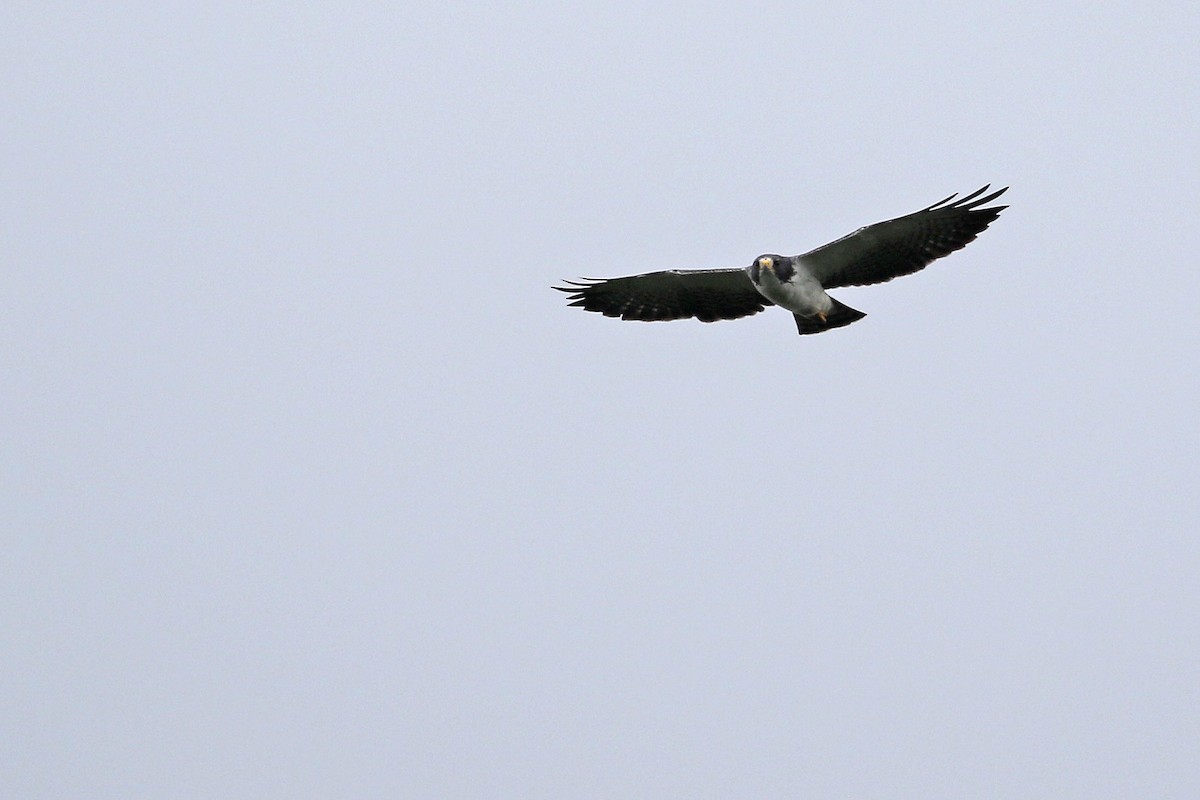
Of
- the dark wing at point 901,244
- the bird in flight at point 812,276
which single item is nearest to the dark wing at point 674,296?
the bird in flight at point 812,276

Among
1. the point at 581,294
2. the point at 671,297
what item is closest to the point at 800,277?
the point at 671,297

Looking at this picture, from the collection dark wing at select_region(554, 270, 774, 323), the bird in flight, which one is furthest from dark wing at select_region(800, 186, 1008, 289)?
dark wing at select_region(554, 270, 774, 323)

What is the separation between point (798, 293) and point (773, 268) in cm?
49

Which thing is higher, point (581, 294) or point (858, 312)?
point (581, 294)

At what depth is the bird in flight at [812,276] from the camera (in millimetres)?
16516

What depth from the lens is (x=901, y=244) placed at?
16.9 metres

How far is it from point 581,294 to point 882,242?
400 cm

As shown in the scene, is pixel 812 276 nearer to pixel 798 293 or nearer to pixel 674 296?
pixel 798 293

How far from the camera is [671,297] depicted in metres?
18.3

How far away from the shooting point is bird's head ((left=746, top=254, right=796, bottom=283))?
16.4 metres

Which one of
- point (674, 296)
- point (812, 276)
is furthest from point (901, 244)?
point (674, 296)

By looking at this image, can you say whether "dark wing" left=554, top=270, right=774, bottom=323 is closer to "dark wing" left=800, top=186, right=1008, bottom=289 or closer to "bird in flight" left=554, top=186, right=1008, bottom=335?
"bird in flight" left=554, top=186, right=1008, bottom=335

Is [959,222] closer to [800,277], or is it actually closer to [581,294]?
[800,277]

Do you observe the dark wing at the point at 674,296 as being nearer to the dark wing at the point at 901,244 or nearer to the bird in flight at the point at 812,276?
the bird in flight at the point at 812,276
